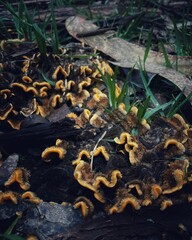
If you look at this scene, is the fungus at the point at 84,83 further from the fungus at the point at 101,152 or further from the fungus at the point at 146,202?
the fungus at the point at 146,202

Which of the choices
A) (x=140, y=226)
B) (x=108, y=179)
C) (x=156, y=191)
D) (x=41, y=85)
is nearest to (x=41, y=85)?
(x=41, y=85)

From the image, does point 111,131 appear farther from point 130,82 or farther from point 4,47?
point 4,47

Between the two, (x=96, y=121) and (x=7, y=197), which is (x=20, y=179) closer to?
(x=7, y=197)

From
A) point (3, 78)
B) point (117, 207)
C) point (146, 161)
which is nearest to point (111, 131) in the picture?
point (146, 161)

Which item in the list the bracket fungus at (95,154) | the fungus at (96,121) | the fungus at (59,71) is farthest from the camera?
the fungus at (59,71)

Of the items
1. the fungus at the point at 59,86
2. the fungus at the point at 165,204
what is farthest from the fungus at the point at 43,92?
the fungus at the point at 165,204

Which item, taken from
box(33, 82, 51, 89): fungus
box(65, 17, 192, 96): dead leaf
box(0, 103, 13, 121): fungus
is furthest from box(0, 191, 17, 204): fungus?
box(65, 17, 192, 96): dead leaf
